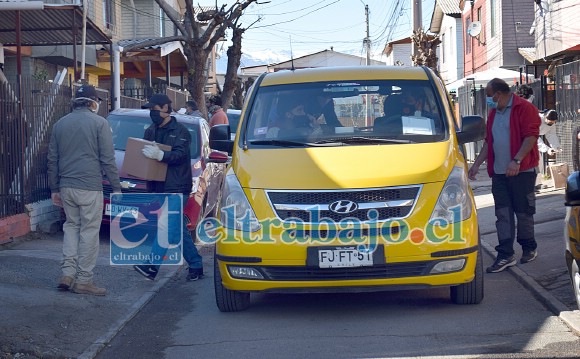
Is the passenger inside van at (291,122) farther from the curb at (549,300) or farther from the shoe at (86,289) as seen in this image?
the curb at (549,300)

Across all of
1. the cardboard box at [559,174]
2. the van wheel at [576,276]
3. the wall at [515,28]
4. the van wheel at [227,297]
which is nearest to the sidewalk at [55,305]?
the van wheel at [227,297]

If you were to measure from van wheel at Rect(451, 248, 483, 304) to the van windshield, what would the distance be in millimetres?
1187

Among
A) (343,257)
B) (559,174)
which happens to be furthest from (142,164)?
(559,174)

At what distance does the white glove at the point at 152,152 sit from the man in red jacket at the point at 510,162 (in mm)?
3163

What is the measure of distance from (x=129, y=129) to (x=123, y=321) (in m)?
6.17

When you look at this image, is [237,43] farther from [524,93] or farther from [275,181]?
[275,181]

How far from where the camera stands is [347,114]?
8.38 meters

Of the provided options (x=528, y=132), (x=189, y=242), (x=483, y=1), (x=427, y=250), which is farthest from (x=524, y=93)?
(x=483, y=1)

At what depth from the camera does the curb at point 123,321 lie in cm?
662

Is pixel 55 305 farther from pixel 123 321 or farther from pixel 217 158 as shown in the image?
pixel 217 158

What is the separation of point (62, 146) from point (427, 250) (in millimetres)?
3585

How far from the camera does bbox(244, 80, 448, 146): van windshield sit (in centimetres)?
802

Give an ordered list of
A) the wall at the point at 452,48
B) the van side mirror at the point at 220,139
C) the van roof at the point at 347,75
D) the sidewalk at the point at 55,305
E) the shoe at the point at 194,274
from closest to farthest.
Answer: the sidewalk at the point at 55,305
the van roof at the point at 347,75
the van side mirror at the point at 220,139
the shoe at the point at 194,274
the wall at the point at 452,48

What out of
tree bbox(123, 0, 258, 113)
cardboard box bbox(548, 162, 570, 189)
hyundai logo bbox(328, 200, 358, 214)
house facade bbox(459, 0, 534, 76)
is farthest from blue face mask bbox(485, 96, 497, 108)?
house facade bbox(459, 0, 534, 76)
